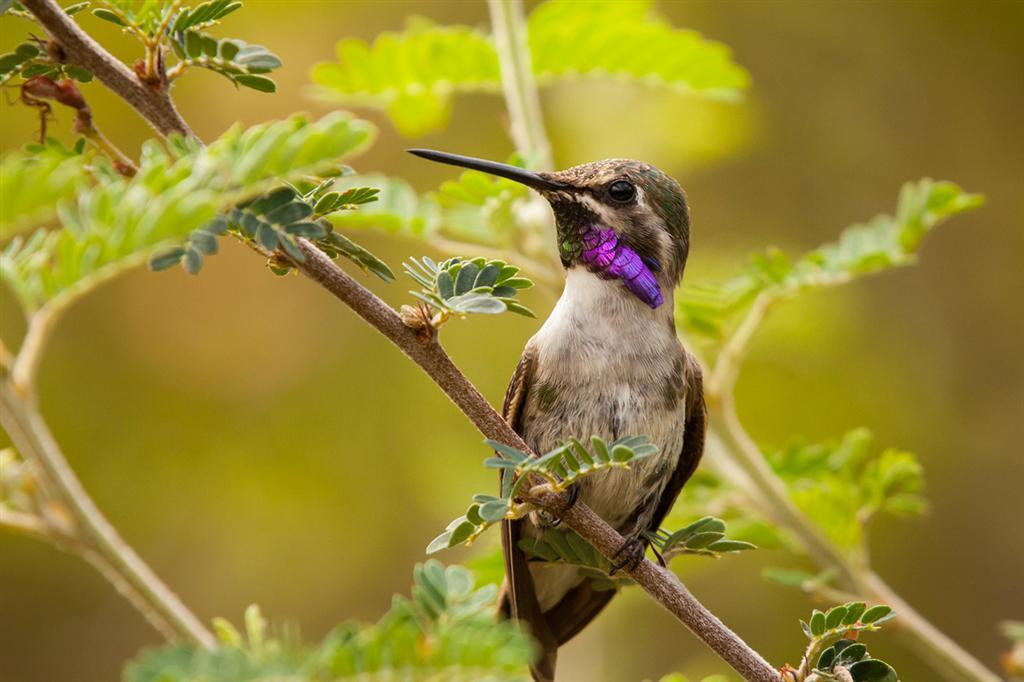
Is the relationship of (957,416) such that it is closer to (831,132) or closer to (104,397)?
(831,132)

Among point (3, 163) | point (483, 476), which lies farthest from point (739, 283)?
point (3, 163)

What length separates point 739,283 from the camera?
326 cm

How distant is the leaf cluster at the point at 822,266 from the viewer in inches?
126

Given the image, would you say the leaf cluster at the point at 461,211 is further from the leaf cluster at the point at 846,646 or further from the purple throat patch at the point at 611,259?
the leaf cluster at the point at 846,646

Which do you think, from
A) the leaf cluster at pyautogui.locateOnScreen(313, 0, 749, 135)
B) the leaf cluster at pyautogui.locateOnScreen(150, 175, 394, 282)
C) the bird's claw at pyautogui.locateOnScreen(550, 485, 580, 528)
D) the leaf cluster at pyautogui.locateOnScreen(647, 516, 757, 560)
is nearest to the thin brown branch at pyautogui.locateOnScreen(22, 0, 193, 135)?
the leaf cluster at pyautogui.locateOnScreen(150, 175, 394, 282)

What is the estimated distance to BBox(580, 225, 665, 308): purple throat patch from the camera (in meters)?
3.26

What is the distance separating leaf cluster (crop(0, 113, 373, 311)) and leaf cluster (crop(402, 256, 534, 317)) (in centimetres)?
48

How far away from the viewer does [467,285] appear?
200 cm

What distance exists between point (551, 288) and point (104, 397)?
3.52 metres

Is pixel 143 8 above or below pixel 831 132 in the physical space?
below

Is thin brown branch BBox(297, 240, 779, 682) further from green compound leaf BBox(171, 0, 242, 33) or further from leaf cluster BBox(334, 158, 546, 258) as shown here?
leaf cluster BBox(334, 158, 546, 258)

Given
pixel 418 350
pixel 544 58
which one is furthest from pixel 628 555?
pixel 544 58

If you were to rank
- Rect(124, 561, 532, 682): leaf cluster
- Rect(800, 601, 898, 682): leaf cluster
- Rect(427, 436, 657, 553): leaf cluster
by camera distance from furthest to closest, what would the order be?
Rect(800, 601, 898, 682): leaf cluster
Rect(427, 436, 657, 553): leaf cluster
Rect(124, 561, 532, 682): leaf cluster

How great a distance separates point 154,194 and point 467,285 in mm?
739
